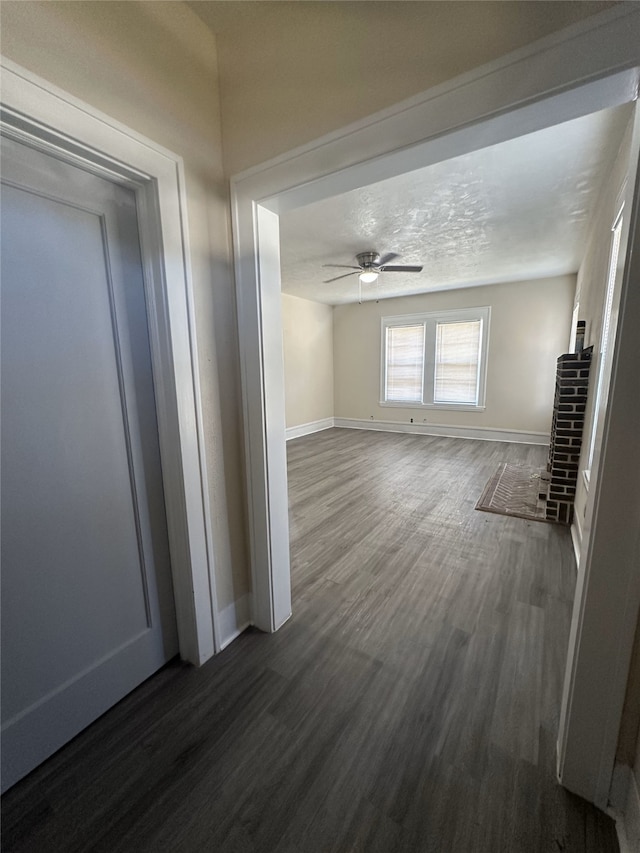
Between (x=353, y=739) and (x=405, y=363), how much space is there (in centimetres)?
624

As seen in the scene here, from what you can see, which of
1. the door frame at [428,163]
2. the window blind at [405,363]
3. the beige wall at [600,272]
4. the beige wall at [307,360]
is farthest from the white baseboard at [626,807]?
the window blind at [405,363]

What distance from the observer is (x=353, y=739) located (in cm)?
129

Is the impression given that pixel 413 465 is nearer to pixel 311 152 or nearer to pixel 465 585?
pixel 465 585

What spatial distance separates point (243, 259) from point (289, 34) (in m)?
0.77

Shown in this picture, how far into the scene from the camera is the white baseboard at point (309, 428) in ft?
21.4

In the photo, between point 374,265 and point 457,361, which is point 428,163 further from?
point 457,361

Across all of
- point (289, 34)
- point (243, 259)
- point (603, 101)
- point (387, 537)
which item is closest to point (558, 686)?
point (387, 537)

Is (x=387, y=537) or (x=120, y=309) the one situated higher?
(x=120, y=309)

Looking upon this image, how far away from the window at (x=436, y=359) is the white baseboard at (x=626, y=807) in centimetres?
568

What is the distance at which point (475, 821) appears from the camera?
1045 millimetres

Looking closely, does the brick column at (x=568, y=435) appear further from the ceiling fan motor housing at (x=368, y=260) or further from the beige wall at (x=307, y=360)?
the beige wall at (x=307, y=360)

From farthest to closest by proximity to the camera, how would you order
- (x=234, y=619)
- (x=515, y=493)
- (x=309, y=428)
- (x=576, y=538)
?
(x=309, y=428) → (x=515, y=493) → (x=576, y=538) → (x=234, y=619)

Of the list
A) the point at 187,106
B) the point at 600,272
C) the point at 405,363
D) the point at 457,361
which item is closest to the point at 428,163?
the point at 187,106

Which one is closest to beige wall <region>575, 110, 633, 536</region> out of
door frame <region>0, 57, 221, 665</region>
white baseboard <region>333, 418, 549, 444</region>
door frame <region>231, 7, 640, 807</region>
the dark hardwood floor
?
the dark hardwood floor
